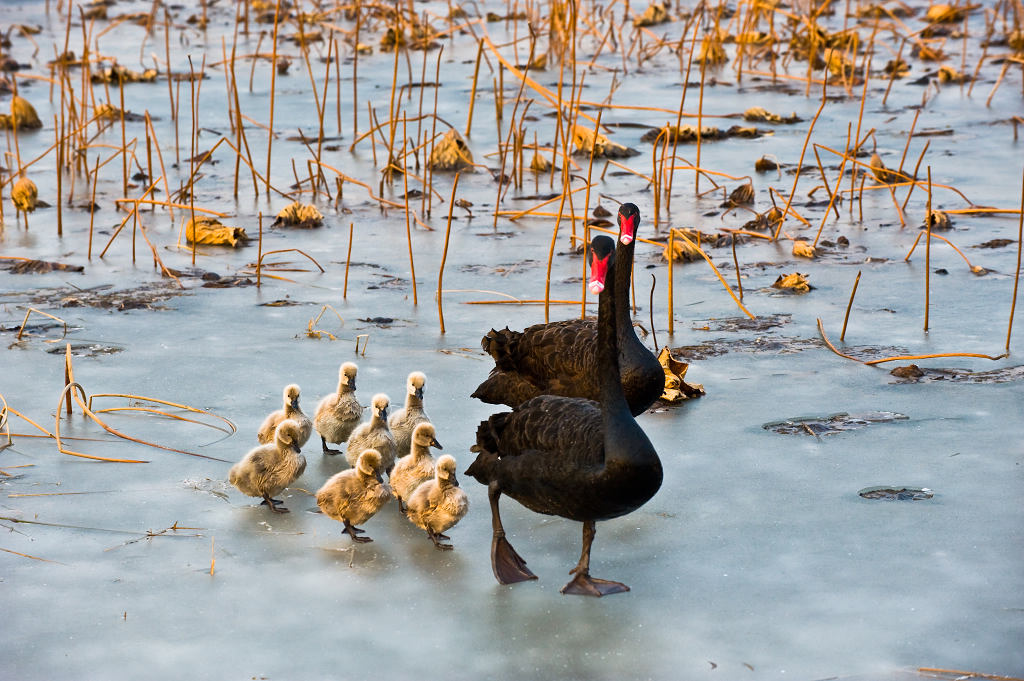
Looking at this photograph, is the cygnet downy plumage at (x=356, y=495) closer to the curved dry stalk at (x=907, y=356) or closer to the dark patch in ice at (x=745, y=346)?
the dark patch in ice at (x=745, y=346)

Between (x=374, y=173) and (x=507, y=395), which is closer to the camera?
(x=507, y=395)

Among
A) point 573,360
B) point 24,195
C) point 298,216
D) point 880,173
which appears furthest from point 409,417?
point 880,173

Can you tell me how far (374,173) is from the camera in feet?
27.7

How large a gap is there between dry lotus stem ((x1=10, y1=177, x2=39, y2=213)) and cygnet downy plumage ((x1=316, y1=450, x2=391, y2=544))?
187 inches

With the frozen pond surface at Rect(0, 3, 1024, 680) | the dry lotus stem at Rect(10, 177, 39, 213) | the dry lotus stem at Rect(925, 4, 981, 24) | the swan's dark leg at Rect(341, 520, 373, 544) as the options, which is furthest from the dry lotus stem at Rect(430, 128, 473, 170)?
the dry lotus stem at Rect(925, 4, 981, 24)

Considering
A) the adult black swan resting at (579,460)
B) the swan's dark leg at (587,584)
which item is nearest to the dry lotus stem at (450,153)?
the adult black swan resting at (579,460)

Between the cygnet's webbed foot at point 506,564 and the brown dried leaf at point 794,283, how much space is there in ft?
10.1

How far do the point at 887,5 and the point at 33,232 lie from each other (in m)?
10.4

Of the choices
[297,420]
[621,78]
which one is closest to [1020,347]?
[297,420]

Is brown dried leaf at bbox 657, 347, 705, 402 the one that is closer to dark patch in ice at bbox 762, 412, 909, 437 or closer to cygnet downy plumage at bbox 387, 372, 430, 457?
dark patch in ice at bbox 762, 412, 909, 437

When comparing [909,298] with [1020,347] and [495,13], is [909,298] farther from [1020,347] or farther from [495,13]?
[495,13]

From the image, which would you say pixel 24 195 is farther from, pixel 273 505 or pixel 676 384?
pixel 676 384

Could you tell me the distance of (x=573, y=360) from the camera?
4.29 metres

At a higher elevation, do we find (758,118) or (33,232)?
(758,118)
